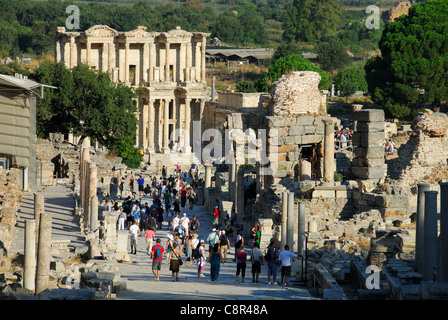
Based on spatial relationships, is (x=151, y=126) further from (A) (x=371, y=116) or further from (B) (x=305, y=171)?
(A) (x=371, y=116)

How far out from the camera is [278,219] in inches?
1145

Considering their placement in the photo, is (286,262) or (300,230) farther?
(300,230)

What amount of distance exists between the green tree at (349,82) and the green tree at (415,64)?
17939 millimetres

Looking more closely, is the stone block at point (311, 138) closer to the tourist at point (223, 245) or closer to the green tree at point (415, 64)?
the tourist at point (223, 245)

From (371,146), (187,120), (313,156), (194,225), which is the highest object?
(187,120)

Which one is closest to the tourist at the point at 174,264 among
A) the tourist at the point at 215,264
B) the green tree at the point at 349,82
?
the tourist at the point at 215,264

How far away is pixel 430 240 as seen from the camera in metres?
18.7

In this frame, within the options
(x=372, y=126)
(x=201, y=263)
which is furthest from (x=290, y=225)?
(x=372, y=126)

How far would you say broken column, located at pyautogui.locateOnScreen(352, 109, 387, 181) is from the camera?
30.2 m

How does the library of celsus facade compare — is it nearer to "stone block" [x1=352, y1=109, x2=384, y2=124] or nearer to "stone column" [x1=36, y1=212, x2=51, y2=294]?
"stone block" [x1=352, y1=109, x2=384, y2=124]

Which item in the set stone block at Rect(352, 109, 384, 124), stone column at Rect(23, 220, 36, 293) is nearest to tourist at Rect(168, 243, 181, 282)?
stone column at Rect(23, 220, 36, 293)

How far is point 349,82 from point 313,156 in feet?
182
